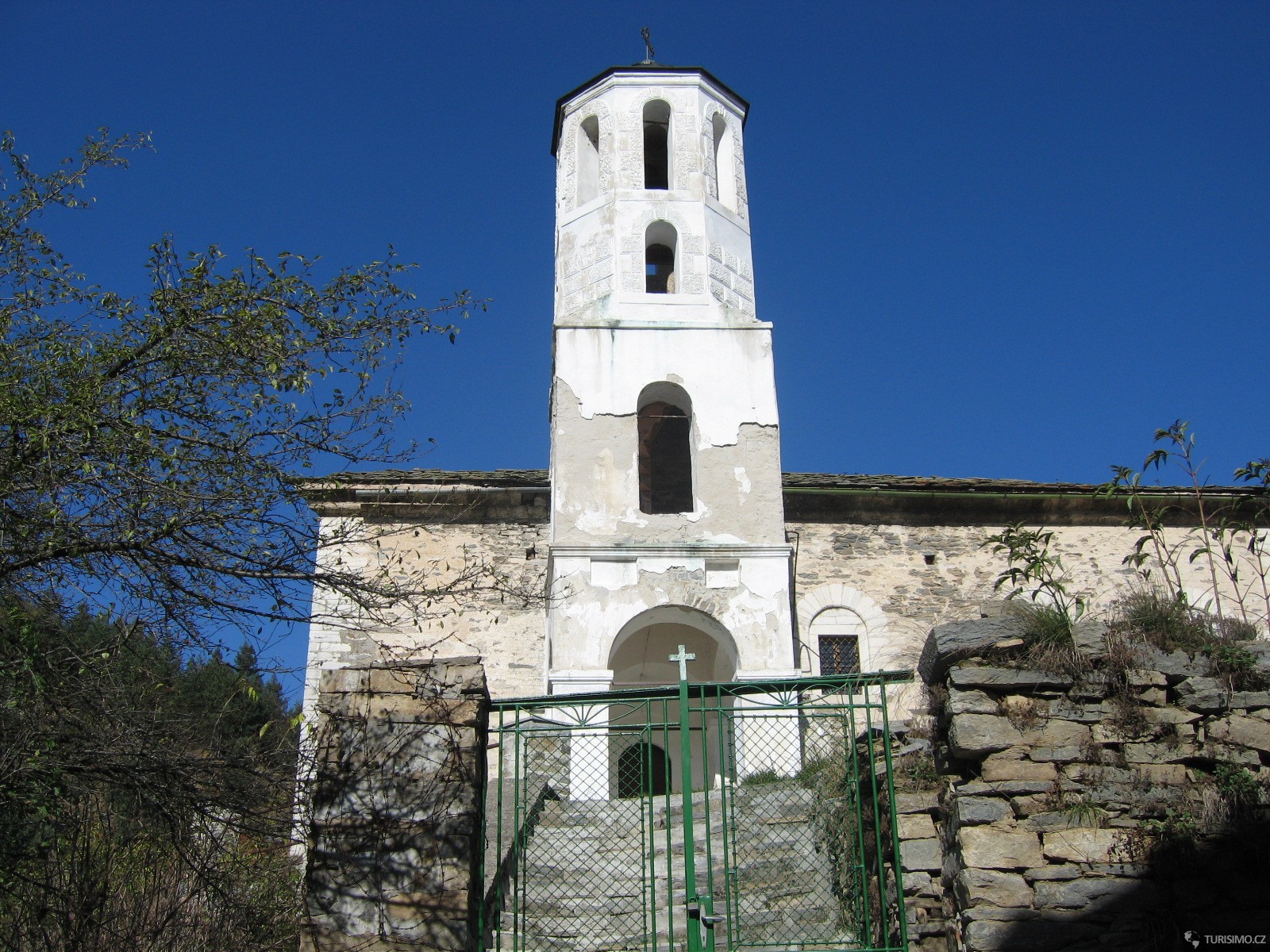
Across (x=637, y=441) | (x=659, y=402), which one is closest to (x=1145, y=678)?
(x=637, y=441)

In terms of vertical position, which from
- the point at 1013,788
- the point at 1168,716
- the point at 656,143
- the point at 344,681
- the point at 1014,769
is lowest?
the point at 1013,788

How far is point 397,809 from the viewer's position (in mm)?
6449

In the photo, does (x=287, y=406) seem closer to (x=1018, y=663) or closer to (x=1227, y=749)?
(x=1018, y=663)

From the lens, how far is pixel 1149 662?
6617mm

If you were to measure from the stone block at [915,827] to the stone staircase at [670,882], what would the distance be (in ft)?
2.49

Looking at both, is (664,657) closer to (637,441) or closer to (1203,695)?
(637,441)

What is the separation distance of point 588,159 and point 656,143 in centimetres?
139

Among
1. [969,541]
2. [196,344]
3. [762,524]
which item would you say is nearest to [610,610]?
[762,524]

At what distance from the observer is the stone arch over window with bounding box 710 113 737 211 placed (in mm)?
15883

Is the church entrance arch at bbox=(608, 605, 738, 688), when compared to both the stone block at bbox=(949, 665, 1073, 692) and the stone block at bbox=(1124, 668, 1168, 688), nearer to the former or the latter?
the stone block at bbox=(949, 665, 1073, 692)

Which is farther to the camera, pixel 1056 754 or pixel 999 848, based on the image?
pixel 1056 754

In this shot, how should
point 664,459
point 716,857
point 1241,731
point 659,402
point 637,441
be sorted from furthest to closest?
point 659,402 → point 664,459 → point 637,441 → point 716,857 → point 1241,731

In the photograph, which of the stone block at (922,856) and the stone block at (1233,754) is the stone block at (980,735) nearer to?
the stone block at (922,856)

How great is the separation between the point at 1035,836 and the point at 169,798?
181 inches
